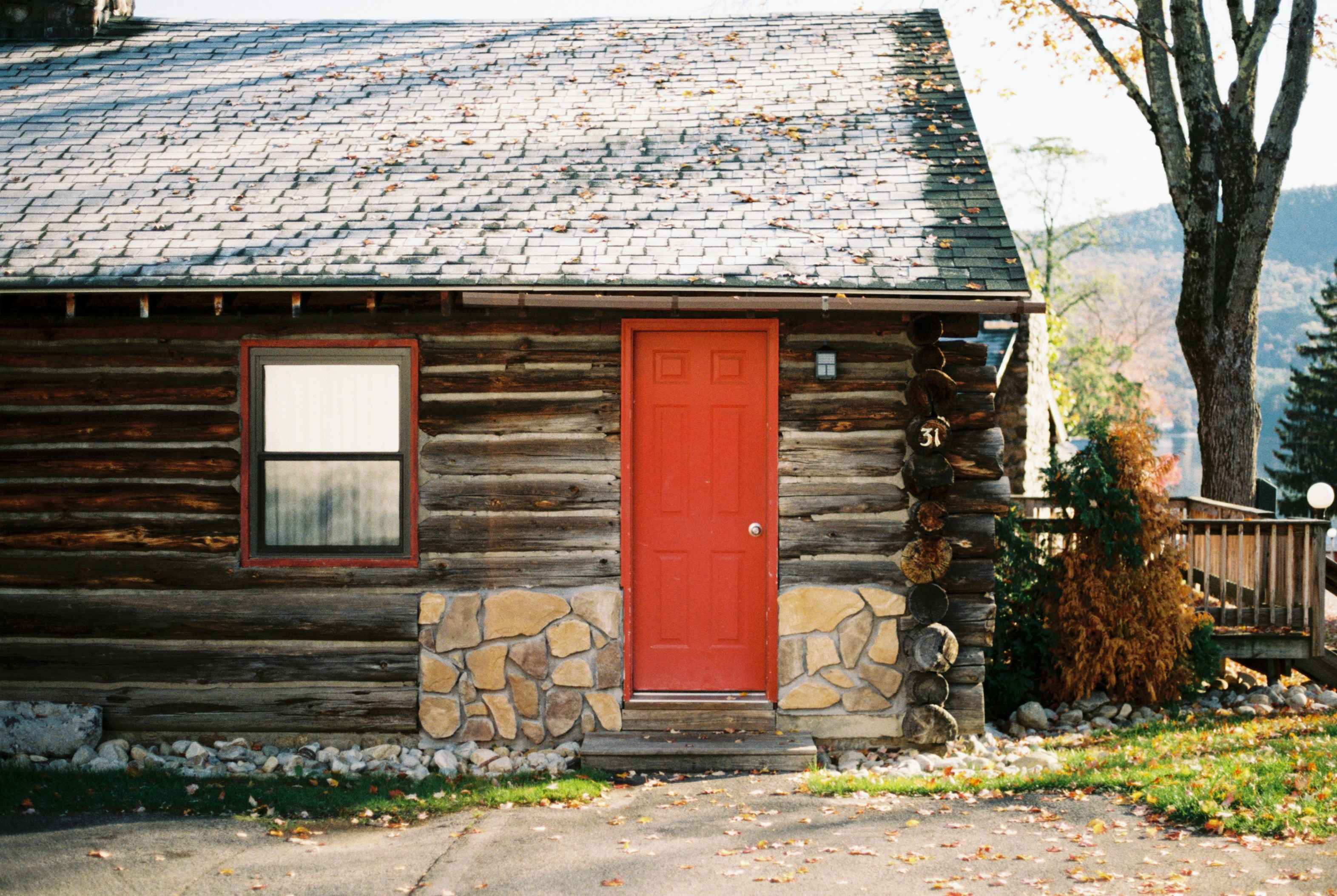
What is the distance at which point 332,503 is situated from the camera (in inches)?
307

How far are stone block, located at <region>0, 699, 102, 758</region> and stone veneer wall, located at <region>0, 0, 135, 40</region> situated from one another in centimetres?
695

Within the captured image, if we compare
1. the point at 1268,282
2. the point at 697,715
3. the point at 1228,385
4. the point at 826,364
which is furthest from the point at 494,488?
the point at 1268,282

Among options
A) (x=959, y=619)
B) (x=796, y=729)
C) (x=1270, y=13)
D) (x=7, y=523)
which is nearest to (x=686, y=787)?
(x=796, y=729)

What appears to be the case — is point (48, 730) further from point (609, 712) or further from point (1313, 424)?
point (1313, 424)

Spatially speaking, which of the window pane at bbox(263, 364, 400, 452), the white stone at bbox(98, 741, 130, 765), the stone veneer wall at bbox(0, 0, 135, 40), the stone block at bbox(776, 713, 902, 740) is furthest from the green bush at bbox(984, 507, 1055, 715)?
the stone veneer wall at bbox(0, 0, 135, 40)

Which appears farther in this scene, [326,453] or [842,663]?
[326,453]

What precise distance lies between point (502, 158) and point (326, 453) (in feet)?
8.92

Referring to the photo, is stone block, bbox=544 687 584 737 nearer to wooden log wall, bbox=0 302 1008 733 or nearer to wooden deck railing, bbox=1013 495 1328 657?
wooden log wall, bbox=0 302 1008 733

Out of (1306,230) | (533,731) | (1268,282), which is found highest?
(1306,230)

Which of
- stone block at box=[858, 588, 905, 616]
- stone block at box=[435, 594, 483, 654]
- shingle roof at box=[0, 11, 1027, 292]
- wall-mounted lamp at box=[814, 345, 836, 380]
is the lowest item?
stone block at box=[435, 594, 483, 654]

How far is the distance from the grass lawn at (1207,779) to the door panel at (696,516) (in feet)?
4.02

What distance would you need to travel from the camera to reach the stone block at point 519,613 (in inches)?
301

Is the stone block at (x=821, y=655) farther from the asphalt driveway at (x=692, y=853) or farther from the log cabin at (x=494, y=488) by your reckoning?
the asphalt driveway at (x=692, y=853)

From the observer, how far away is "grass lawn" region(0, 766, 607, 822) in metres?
6.38
